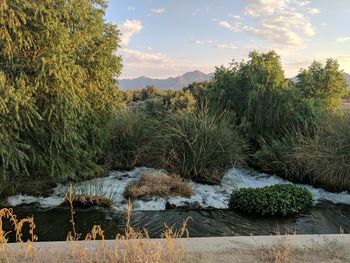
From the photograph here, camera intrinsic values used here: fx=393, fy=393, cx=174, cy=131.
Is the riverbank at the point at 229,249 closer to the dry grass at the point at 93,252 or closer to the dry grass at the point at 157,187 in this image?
the dry grass at the point at 93,252

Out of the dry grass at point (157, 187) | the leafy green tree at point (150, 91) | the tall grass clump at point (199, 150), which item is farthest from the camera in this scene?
the leafy green tree at point (150, 91)

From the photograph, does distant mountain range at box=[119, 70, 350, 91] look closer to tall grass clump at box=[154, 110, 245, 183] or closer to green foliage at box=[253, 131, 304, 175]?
green foliage at box=[253, 131, 304, 175]

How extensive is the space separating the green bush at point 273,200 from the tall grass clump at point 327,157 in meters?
1.19

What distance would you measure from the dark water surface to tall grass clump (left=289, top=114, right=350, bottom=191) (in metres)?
1.06

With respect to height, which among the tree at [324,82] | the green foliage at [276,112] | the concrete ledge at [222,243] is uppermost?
the tree at [324,82]

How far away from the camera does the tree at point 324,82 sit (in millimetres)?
15266

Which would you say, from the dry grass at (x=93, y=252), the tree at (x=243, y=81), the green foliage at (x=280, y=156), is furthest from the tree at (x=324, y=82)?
→ the dry grass at (x=93, y=252)

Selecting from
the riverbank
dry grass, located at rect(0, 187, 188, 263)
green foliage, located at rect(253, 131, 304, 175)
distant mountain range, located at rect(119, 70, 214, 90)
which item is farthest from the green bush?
distant mountain range, located at rect(119, 70, 214, 90)

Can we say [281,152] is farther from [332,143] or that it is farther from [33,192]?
[33,192]

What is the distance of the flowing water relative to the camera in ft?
23.7

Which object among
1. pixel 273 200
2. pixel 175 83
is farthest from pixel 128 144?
pixel 175 83

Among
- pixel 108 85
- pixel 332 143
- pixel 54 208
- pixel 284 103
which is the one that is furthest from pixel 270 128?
pixel 54 208

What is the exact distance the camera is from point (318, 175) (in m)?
9.76

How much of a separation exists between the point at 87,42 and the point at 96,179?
141 inches
